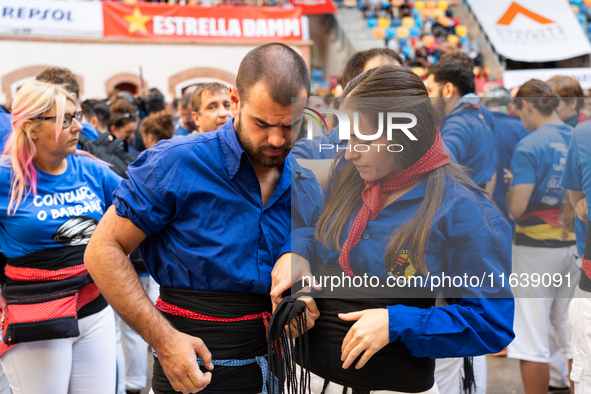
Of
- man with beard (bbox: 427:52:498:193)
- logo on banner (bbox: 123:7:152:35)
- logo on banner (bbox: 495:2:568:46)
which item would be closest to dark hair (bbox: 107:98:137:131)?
man with beard (bbox: 427:52:498:193)

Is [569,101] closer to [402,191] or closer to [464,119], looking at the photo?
[464,119]

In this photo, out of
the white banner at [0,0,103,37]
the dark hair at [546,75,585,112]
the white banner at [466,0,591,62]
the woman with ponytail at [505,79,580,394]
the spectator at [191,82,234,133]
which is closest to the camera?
the woman with ponytail at [505,79,580,394]

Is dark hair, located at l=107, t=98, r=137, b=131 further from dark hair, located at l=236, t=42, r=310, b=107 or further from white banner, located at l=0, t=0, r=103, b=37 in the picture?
white banner, located at l=0, t=0, r=103, b=37

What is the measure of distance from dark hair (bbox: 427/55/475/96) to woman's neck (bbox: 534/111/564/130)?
2.84 feet

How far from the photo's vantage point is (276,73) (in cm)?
157

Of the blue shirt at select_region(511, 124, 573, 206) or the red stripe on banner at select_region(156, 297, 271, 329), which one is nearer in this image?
the red stripe on banner at select_region(156, 297, 271, 329)

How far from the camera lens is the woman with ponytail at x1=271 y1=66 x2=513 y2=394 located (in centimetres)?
131

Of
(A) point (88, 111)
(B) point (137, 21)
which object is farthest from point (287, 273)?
(B) point (137, 21)

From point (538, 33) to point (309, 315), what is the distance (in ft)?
45.7

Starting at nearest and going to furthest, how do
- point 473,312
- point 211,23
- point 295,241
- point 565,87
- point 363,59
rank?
point 473,312, point 295,241, point 363,59, point 565,87, point 211,23

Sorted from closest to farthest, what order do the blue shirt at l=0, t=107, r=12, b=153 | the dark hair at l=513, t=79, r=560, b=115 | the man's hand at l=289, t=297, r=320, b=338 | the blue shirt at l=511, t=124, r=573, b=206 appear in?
the man's hand at l=289, t=297, r=320, b=338 → the dark hair at l=513, t=79, r=560, b=115 → the blue shirt at l=511, t=124, r=573, b=206 → the blue shirt at l=0, t=107, r=12, b=153

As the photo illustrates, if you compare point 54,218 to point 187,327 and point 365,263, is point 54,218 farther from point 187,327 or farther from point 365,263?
point 365,263

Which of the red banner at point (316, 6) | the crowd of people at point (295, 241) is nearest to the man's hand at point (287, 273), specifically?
the crowd of people at point (295, 241)

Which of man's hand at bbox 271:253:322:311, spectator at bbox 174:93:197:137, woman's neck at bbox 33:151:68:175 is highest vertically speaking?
spectator at bbox 174:93:197:137
